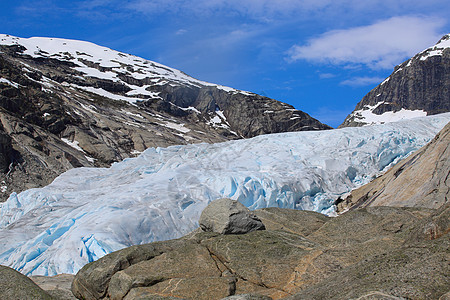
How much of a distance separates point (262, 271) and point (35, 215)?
14353 mm

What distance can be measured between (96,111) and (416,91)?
352ft

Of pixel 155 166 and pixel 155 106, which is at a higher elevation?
pixel 155 106

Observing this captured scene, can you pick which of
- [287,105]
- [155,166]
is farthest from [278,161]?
[287,105]

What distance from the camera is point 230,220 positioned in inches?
385

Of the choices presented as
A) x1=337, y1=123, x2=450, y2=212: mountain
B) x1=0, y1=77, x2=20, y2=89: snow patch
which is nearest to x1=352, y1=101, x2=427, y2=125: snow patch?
x1=0, y1=77, x2=20, y2=89: snow patch

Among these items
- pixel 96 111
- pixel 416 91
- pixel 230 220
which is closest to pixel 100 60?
pixel 96 111

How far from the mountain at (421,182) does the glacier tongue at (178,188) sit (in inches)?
165

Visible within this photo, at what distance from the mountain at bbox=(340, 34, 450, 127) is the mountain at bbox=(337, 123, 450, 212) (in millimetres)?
121831

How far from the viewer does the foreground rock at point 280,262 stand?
529 cm

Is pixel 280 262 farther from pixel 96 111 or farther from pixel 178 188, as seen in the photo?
pixel 96 111

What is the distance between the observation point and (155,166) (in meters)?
24.3

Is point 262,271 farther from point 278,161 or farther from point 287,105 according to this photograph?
point 287,105

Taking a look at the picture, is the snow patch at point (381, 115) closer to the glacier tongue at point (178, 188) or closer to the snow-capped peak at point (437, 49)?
the snow-capped peak at point (437, 49)

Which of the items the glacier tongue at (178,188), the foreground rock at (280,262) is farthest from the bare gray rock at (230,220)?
the glacier tongue at (178,188)
